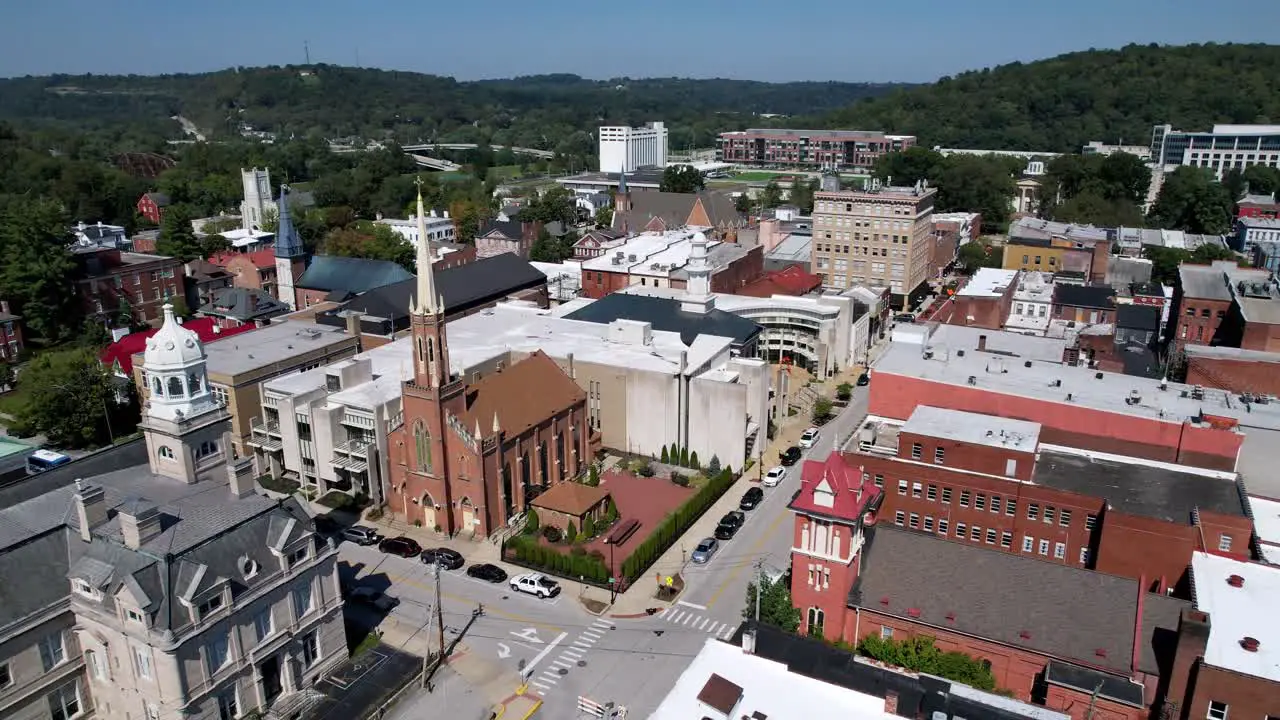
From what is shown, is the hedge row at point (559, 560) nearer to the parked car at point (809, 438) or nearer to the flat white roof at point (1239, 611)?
the parked car at point (809, 438)

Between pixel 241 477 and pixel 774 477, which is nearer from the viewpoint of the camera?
pixel 241 477

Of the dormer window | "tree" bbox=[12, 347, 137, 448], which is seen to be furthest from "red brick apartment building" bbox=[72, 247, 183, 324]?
the dormer window

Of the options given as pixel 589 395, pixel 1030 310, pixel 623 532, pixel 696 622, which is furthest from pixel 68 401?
pixel 1030 310

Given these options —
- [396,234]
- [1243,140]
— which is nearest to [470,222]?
[396,234]

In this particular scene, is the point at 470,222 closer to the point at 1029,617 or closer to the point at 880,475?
the point at 880,475

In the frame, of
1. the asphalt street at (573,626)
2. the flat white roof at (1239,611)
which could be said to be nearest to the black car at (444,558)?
the asphalt street at (573,626)

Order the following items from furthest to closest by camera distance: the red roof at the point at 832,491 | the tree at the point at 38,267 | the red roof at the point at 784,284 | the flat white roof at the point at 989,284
A: the red roof at the point at 784,284 < the flat white roof at the point at 989,284 < the tree at the point at 38,267 < the red roof at the point at 832,491

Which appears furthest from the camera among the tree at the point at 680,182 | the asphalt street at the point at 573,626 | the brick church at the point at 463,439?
the tree at the point at 680,182

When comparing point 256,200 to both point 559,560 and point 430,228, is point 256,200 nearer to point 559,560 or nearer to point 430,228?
point 430,228
